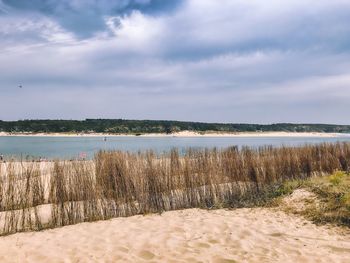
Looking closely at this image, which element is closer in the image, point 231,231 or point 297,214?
point 231,231

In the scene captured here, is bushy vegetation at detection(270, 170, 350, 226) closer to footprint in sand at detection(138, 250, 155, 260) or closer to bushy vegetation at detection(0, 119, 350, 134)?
footprint in sand at detection(138, 250, 155, 260)

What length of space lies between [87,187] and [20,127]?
80.6 meters

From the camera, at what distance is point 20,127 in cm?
8100

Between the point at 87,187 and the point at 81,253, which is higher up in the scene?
the point at 87,187

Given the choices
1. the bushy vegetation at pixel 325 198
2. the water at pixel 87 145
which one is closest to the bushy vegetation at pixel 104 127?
the water at pixel 87 145

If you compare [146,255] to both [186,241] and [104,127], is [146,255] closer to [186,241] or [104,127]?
[186,241]

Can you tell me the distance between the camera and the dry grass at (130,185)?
21.8 ft

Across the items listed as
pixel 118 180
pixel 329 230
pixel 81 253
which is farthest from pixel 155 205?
pixel 329 230

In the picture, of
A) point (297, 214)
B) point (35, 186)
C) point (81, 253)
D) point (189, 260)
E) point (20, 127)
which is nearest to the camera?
point (189, 260)

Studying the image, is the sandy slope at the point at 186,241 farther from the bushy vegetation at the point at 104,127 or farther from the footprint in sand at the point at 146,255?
the bushy vegetation at the point at 104,127

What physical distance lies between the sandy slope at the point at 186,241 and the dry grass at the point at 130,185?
0.40 m

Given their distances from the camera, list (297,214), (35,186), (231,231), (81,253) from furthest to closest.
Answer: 1. (297,214)
2. (35,186)
3. (231,231)
4. (81,253)

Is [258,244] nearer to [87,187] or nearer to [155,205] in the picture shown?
[155,205]

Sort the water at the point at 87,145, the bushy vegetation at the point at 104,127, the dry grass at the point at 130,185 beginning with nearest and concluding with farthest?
1. the dry grass at the point at 130,185
2. the water at the point at 87,145
3. the bushy vegetation at the point at 104,127
